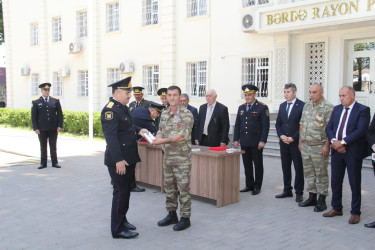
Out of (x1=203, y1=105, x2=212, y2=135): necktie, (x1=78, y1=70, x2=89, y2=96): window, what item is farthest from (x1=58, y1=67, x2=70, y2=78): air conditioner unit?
(x1=203, y1=105, x2=212, y2=135): necktie

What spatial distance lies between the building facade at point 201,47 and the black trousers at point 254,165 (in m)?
5.79

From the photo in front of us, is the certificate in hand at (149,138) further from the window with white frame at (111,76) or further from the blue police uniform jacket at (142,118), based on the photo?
the window with white frame at (111,76)

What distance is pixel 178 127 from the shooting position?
16.7ft

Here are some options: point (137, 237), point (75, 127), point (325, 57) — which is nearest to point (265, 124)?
point (137, 237)

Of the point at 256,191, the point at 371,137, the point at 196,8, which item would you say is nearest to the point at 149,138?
the point at 256,191

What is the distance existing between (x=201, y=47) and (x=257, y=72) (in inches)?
110

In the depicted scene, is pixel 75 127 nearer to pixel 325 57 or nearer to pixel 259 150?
pixel 325 57

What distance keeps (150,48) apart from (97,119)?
13.2 feet

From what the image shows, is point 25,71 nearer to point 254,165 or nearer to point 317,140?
point 254,165

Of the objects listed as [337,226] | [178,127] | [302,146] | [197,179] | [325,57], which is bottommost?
[337,226]

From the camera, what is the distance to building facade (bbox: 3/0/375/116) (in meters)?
12.0

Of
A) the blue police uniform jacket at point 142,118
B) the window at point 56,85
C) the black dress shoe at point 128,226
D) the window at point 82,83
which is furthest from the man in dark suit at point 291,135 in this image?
the window at point 56,85

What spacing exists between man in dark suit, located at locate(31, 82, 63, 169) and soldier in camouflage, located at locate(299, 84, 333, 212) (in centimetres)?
604

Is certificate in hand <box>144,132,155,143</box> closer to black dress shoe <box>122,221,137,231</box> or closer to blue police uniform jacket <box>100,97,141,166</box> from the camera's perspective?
blue police uniform jacket <box>100,97,141,166</box>
